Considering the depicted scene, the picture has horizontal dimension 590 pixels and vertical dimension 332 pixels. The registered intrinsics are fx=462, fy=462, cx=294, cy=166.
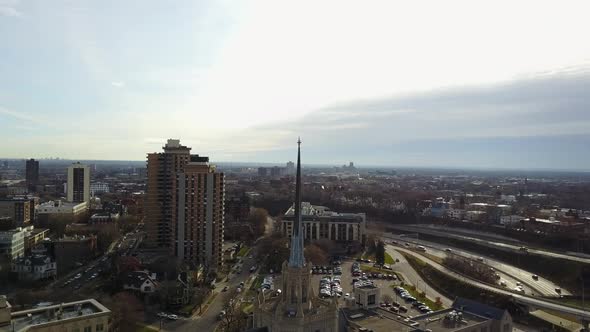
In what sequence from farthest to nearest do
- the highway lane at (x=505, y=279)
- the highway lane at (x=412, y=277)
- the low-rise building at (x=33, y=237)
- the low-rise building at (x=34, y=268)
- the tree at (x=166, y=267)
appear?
1. the low-rise building at (x=33, y=237)
2. the highway lane at (x=505, y=279)
3. the low-rise building at (x=34, y=268)
4. the tree at (x=166, y=267)
5. the highway lane at (x=412, y=277)

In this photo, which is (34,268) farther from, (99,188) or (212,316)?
(99,188)

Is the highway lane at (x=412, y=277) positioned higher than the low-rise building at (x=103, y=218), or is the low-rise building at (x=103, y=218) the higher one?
the low-rise building at (x=103, y=218)

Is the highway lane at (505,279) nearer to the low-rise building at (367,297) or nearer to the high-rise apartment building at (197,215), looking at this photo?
the low-rise building at (367,297)

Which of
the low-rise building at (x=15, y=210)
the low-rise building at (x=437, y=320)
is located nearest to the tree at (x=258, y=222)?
the low-rise building at (x=15, y=210)

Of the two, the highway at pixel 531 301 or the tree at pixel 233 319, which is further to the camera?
the highway at pixel 531 301

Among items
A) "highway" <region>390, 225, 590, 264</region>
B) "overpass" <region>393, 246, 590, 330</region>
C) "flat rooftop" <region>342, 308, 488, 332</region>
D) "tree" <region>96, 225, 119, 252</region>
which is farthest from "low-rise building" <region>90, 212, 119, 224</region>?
"flat rooftop" <region>342, 308, 488, 332</region>

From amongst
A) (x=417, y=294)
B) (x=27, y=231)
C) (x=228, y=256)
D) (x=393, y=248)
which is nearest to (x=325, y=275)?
(x=417, y=294)

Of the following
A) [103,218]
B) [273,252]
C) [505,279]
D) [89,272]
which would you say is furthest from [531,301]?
[103,218]

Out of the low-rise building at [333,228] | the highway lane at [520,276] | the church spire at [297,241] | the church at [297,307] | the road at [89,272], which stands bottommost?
the highway lane at [520,276]
